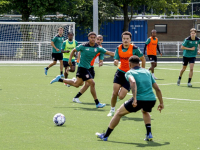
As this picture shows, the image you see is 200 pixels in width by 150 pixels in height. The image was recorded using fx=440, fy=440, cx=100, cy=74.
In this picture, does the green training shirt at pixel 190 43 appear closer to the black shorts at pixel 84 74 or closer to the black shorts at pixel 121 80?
the black shorts at pixel 84 74

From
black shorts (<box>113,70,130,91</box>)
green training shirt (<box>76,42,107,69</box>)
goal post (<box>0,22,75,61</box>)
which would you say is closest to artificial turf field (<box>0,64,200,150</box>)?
black shorts (<box>113,70,130,91</box>)

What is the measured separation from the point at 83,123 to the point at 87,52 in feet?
9.62

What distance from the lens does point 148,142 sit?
7.73 meters

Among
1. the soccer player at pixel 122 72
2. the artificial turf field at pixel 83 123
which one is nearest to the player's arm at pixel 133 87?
the artificial turf field at pixel 83 123

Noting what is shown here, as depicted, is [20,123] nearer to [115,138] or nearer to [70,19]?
[115,138]

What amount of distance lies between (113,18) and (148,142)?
37.1m

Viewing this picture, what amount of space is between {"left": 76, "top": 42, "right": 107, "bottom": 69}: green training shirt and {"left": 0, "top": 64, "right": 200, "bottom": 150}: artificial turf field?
117 cm

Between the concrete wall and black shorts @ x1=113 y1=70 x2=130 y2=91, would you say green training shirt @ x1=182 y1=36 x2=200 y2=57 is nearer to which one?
black shorts @ x1=113 y1=70 x2=130 y2=91

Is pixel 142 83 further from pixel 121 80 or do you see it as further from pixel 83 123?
pixel 121 80

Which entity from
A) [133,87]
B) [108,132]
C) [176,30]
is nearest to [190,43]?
[108,132]

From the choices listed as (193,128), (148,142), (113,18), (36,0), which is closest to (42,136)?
(148,142)

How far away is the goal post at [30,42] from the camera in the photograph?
3231 cm

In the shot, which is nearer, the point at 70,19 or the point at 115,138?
the point at 115,138

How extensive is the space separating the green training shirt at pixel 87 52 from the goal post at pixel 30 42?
19766 millimetres
